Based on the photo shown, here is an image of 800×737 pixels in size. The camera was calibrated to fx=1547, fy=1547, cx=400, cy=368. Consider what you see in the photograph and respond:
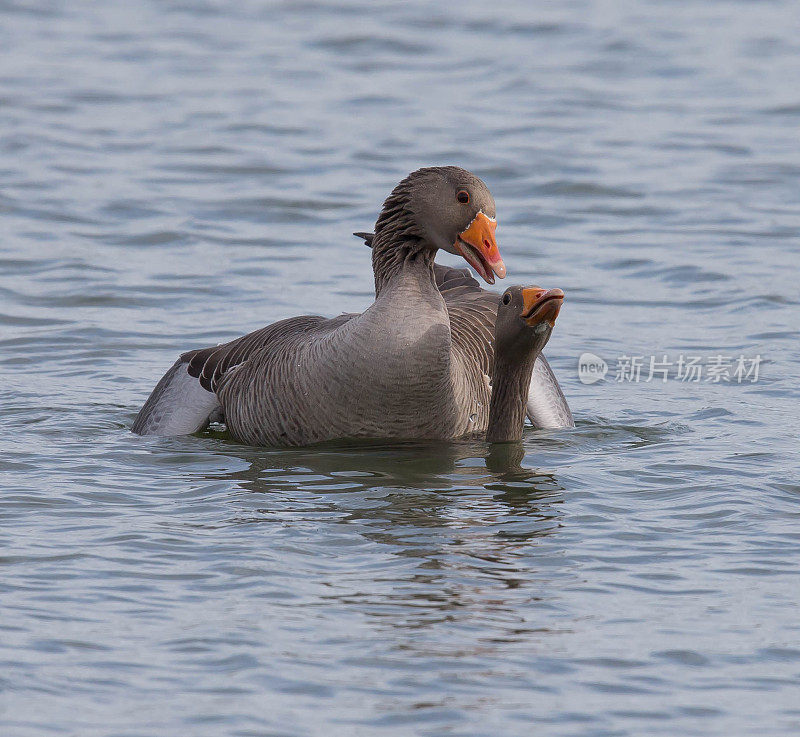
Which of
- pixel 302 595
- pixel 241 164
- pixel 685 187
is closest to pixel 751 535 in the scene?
pixel 302 595

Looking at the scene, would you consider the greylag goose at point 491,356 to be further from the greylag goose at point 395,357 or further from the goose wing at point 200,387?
the goose wing at point 200,387

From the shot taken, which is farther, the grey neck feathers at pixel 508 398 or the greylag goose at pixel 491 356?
the greylag goose at pixel 491 356

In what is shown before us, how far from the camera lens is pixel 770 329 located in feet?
45.2

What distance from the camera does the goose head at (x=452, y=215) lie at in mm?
9703

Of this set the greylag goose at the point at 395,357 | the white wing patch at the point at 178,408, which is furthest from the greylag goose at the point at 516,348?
the white wing patch at the point at 178,408

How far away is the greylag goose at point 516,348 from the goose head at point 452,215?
0.83ft

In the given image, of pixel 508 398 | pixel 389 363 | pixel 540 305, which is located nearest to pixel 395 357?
pixel 389 363

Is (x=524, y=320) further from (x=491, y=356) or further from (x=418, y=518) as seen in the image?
(x=418, y=518)

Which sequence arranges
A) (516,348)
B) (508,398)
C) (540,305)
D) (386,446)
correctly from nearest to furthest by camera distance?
(540,305) < (516,348) < (386,446) < (508,398)

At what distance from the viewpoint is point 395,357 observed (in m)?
9.60

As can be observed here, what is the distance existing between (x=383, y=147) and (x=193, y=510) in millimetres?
12350

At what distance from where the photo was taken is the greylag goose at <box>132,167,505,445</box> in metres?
9.66

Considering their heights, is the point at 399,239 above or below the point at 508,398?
above

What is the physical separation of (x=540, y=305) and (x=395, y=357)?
0.95 meters
